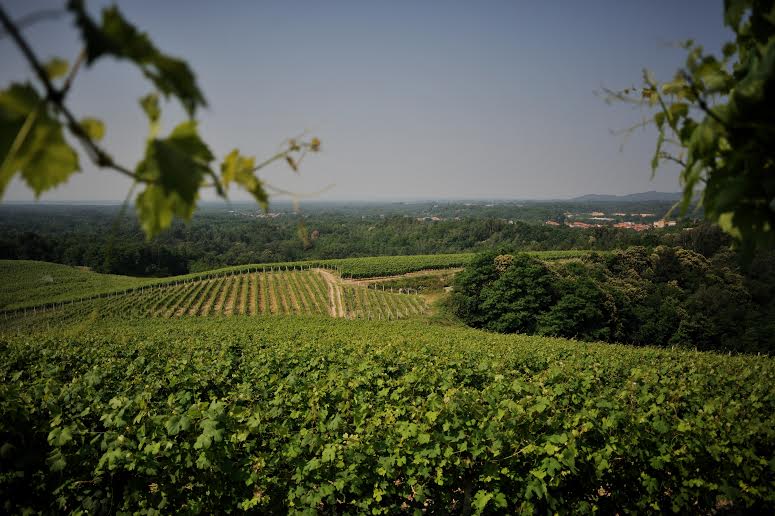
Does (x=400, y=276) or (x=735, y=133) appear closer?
(x=735, y=133)

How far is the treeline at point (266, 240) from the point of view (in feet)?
258

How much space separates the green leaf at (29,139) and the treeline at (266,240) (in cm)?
6157

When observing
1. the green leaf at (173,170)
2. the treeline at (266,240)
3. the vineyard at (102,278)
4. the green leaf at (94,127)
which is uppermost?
the green leaf at (94,127)

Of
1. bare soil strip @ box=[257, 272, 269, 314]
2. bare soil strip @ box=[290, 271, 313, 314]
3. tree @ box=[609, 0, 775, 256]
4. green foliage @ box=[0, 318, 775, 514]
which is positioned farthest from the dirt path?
tree @ box=[609, 0, 775, 256]

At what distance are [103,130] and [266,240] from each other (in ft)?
447

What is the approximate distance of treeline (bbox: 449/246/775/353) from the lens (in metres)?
33.5

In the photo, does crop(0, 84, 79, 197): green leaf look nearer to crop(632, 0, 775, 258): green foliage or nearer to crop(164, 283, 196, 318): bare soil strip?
crop(632, 0, 775, 258): green foliage

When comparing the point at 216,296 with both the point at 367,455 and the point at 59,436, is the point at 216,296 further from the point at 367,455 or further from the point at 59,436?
the point at 367,455

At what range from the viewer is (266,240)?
13038cm

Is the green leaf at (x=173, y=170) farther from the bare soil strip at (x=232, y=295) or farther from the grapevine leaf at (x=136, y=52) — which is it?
the bare soil strip at (x=232, y=295)

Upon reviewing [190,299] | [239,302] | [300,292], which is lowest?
[239,302]

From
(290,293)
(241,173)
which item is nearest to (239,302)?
(290,293)

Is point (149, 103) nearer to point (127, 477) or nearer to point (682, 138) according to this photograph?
point (682, 138)

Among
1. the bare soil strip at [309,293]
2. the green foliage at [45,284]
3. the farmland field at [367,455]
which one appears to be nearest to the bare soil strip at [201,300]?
the green foliage at [45,284]
